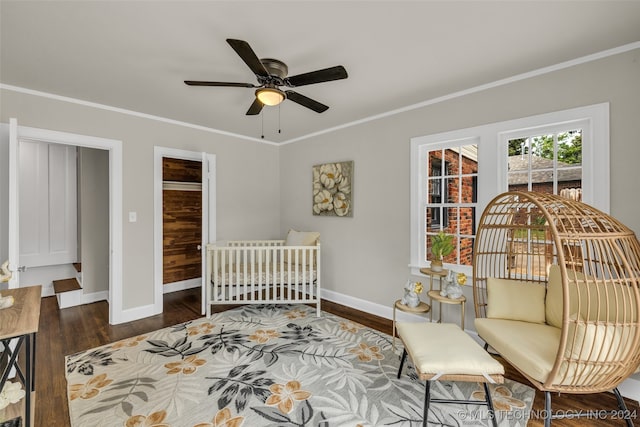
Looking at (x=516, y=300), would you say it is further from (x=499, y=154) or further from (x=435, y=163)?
(x=435, y=163)

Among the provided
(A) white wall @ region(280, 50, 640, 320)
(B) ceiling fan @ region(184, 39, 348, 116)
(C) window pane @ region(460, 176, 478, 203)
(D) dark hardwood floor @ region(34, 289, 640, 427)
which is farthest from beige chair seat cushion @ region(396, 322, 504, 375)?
(B) ceiling fan @ region(184, 39, 348, 116)

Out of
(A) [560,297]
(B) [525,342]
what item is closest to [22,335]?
(B) [525,342]

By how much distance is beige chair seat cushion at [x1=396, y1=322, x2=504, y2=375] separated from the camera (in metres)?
1.67

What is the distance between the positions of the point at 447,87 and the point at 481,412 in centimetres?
265

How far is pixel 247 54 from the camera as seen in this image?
1.64m

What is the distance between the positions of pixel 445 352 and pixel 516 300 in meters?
0.95

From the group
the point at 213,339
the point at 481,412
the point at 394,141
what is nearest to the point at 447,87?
the point at 394,141

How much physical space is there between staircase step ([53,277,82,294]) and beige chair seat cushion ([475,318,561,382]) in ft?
15.8

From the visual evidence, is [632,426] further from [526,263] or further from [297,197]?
[297,197]

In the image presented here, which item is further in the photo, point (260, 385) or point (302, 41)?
point (260, 385)

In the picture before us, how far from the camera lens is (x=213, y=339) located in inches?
114

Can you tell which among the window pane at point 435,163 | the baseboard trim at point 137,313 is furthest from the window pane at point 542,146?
the baseboard trim at point 137,313

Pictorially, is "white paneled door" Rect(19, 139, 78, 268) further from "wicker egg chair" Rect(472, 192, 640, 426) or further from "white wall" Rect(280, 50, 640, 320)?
"wicker egg chair" Rect(472, 192, 640, 426)

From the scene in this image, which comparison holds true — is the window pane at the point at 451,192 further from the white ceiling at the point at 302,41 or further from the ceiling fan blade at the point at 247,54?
the ceiling fan blade at the point at 247,54
